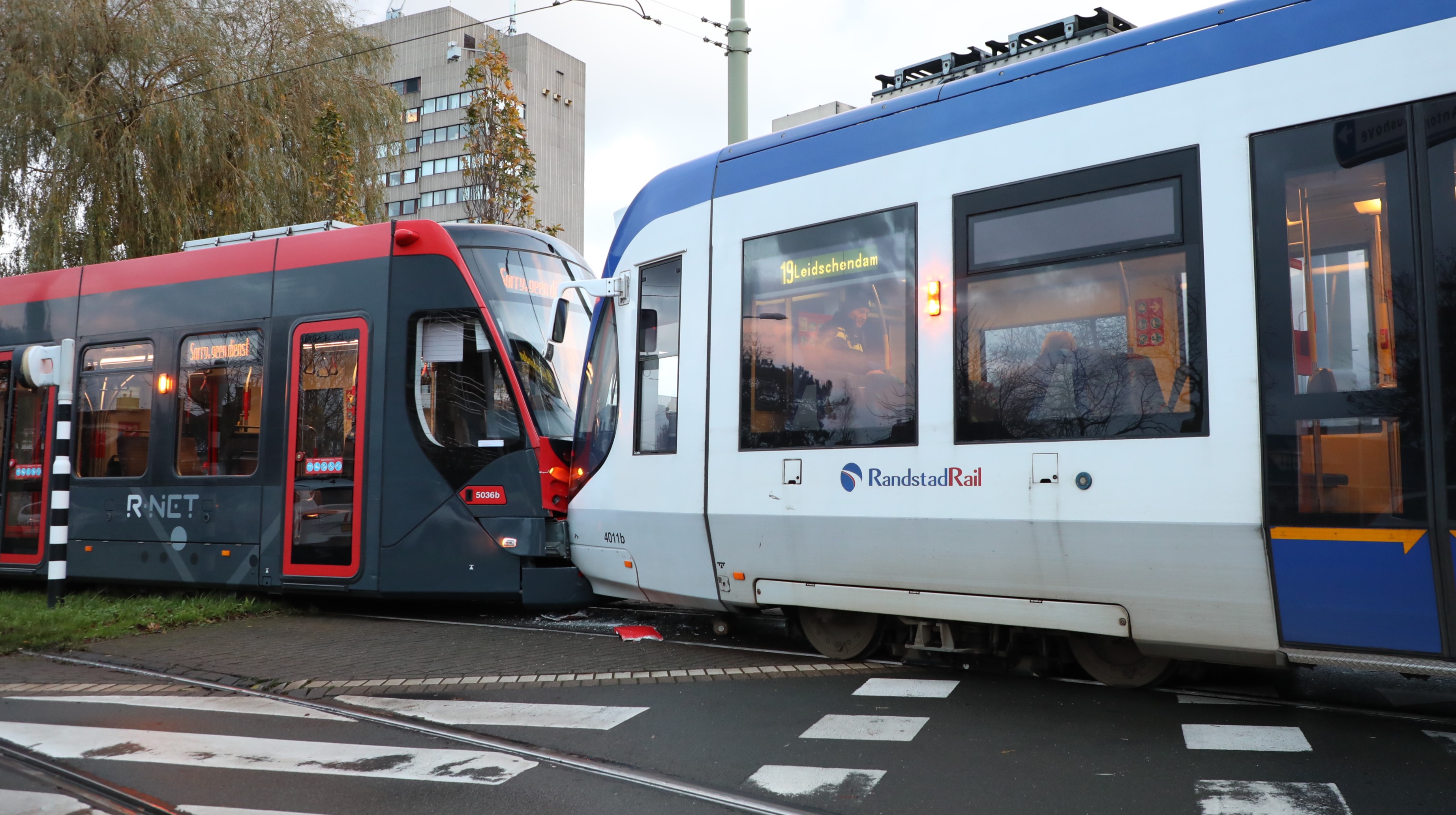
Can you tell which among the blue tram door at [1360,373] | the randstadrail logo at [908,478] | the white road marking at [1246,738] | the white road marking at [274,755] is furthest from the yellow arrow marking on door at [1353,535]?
the white road marking at [274,755]

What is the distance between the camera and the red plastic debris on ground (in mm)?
7961

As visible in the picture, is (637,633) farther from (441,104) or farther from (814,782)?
(441,104)

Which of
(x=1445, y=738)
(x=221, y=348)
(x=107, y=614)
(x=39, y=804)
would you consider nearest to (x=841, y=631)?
(x=1445, y=738)

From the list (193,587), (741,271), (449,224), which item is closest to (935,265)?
(741,271)

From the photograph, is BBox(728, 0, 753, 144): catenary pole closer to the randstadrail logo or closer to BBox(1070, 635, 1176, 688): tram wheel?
the randstadrail logo

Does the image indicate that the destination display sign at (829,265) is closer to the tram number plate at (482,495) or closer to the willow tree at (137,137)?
the tram number plate at (482,495)

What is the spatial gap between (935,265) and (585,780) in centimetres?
317

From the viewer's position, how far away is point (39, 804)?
4.27 m

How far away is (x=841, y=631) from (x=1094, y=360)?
2435 mm

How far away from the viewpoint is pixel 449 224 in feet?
30.3

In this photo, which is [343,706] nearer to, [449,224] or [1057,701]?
[1057,701]

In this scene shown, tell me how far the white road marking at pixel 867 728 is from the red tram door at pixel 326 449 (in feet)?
16.7

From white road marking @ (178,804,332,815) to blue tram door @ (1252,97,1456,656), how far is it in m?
4.13

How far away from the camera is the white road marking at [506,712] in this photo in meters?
5.50
